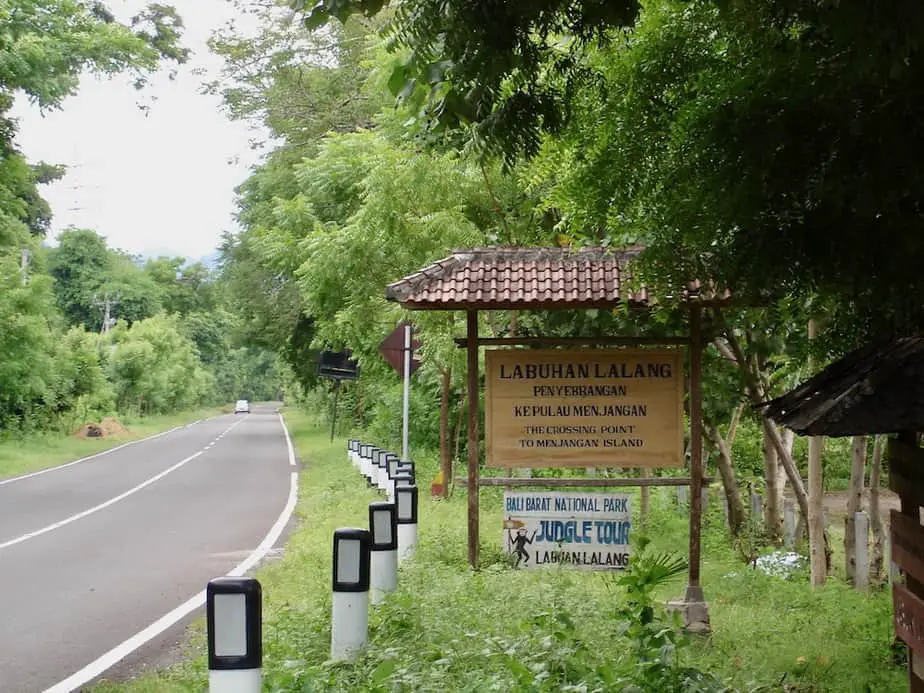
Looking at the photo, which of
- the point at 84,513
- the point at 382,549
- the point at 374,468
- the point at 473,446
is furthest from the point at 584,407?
the point at 374,468

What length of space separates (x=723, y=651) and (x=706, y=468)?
1224cm

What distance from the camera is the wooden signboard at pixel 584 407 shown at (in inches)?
393

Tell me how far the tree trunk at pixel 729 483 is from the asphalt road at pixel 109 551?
5549 millimetres

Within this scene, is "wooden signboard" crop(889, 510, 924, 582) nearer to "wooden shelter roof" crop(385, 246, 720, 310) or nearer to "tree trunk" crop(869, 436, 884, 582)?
"wooden shelter roof" crop(385, 246, 720, 310)

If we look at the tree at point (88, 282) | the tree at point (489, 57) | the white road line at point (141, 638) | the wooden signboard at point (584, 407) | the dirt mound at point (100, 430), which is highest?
the tree at point (88, 282)

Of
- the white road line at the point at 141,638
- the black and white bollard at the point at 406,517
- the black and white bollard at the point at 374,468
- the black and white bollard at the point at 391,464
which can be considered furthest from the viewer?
the black and white bollard at the point at 374,468

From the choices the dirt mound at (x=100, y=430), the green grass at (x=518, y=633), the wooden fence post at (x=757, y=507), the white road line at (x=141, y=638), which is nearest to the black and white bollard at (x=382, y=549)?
the green grass at (x=518, y=633)

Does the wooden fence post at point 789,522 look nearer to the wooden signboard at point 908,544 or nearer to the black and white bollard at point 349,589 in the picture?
the wooden signboard at point 908,544

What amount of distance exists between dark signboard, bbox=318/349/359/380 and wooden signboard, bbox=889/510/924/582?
26961 millimetres

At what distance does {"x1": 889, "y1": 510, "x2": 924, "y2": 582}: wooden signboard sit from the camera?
5.07m

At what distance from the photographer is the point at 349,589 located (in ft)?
20.9

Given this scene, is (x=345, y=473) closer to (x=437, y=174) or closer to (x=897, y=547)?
(x=437, y=174)

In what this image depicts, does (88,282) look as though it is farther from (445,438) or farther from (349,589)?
(349,589)

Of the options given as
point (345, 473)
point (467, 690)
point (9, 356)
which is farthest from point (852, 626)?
point (9, 356)
